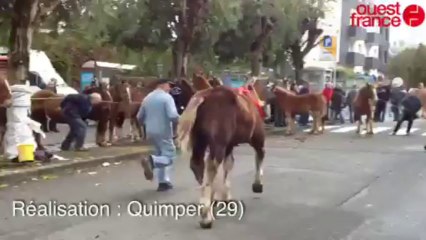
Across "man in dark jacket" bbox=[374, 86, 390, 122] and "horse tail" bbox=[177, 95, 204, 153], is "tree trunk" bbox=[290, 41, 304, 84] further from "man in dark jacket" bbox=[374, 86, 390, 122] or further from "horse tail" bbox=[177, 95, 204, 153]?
"horse tail" bbox=[177, 95, 204, 153]

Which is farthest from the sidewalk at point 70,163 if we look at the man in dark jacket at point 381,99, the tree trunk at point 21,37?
the man in dark jacket at point 381,99

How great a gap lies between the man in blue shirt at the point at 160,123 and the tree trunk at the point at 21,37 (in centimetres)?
505

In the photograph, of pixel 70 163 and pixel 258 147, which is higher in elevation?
pixel 258 147

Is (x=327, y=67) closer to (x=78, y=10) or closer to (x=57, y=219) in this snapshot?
(x=78, y=10)

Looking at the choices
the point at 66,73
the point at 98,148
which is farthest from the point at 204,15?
the point at 66,73

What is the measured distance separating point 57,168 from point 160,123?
10.1ft

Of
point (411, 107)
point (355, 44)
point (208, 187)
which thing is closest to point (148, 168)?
point (208, 187)

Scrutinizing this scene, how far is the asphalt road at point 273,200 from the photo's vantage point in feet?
27.6

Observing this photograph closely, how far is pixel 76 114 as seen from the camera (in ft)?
52.1

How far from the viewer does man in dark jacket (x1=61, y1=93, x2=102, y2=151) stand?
51.9 feet

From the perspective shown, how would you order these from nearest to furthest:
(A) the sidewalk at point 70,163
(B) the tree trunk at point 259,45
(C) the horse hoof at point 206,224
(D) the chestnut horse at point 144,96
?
(C) the horse hoof at point 206,224
(A) the sidewalk at point 70,163
(D) the chestnut horse at point 144,96
(B) the tree trunk at point 259,45

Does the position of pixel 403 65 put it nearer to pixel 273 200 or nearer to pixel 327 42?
pixel 327 42

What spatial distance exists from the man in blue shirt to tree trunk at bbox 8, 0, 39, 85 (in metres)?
5.05

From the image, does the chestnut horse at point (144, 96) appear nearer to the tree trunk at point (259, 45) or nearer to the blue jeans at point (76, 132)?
the blue jeans at point (76, 132)
